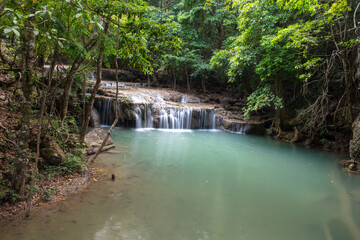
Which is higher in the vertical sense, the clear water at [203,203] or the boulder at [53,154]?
the boulder at [53,154]

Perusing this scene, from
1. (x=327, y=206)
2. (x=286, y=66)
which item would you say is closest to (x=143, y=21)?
(x=327, y=206)

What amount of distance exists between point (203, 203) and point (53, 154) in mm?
3232

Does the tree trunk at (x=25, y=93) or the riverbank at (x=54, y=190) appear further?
the riverbank at (x=54, y=190)

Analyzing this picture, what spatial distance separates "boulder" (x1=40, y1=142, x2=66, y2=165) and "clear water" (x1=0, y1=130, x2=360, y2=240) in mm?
957

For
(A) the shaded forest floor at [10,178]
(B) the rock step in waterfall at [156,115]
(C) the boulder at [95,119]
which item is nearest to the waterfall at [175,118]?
A: (B) the rock step in waterfall at [156,115]

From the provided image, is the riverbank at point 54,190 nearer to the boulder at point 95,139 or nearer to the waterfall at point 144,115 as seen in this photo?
the boulder at point 95,139

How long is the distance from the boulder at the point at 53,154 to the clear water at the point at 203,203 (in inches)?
37.7

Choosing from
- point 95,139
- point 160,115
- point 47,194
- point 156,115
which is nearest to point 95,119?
point 156,115

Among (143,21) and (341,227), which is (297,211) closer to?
(341,227)

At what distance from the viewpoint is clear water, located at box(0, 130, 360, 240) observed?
10.6 feet

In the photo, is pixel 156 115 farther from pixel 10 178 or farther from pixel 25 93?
pixel 25 93

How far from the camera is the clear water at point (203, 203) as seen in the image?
3.24 metres

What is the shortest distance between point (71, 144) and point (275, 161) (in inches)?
270

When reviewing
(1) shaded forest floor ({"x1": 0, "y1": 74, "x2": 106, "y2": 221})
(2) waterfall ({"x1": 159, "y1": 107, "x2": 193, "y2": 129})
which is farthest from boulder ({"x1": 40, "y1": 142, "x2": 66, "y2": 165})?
(2) waterfall ({"x1": 159, "y1": 107, "x2": 193, "y2": 129})
